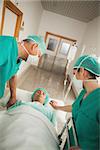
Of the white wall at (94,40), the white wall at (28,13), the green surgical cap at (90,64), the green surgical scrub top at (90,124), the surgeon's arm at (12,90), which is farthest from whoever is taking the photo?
the white wall at (94,40)

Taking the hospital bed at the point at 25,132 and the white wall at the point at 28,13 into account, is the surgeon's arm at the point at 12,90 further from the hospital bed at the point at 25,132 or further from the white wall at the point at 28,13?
the white wall at the point at 28,13

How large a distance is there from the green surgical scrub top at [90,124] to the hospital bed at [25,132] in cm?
27

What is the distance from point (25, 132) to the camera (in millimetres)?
1135

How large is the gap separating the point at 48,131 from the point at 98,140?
483 millimetres

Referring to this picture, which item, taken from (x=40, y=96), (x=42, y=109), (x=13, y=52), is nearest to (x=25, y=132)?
(x=42, y=109)

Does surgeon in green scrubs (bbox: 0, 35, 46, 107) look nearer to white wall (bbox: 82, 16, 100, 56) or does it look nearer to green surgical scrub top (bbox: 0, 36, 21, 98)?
green surgical scrub top (bbox: 0, 36, 21, 98)

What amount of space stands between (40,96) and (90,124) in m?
1.12

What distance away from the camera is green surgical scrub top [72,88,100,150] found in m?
0.92

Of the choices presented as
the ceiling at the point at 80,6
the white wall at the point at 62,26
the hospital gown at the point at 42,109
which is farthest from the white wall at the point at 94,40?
the hospital gown at the point at 42,109

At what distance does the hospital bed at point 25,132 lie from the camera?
1.05 m

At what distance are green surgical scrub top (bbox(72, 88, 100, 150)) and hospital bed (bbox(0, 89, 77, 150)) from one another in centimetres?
27

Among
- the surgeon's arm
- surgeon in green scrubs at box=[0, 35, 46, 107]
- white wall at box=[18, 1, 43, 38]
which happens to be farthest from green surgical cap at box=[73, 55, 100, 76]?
white wall at box=[18, 1, 43, 38]

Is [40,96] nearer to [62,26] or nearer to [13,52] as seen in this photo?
[13,52]

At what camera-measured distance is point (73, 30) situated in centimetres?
604
